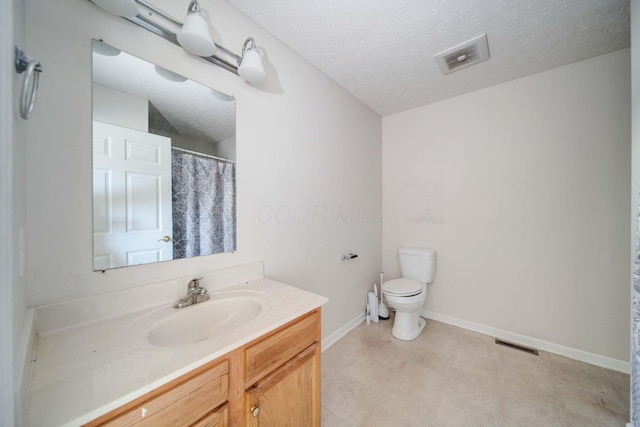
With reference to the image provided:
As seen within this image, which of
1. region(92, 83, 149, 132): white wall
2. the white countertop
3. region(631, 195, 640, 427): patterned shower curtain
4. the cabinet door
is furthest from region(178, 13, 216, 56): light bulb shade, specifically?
region(631, 195, 640, 427): patterned shower curtain

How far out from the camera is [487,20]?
1442mm

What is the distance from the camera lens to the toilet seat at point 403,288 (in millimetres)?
2070

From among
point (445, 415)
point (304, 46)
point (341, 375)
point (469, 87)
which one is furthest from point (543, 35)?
point (341, 375)

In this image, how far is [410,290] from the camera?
211cm

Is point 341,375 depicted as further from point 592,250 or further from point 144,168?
point 592,250

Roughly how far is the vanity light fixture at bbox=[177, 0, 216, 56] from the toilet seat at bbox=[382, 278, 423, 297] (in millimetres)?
2156

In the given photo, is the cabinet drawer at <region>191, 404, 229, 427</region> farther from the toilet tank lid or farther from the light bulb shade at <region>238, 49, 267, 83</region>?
the toilet tank lid

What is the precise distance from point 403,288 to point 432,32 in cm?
198

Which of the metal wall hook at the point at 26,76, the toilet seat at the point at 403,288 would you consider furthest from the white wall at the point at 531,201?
the metal wall hook at the point at 26,76

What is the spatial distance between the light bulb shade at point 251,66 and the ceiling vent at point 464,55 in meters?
1.34

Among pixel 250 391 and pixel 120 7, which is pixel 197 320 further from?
pixel 120 7

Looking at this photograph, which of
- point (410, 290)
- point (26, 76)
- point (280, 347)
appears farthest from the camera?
point (410, 290)

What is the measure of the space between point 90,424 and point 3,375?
25 cm

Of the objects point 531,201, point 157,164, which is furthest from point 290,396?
point 531,201
